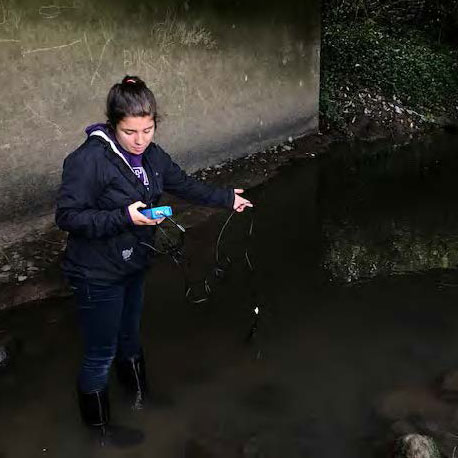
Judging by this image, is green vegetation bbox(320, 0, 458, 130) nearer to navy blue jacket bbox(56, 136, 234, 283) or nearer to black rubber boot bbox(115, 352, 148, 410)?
black rubber boot bbox(115, 352, 148, 410)

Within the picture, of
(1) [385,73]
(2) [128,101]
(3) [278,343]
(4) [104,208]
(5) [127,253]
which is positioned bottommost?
(3) [278,343]

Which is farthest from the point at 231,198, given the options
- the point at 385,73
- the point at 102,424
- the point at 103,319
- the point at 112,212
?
the point at 385,73

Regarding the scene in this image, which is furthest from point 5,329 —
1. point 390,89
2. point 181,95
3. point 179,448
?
point 390,89

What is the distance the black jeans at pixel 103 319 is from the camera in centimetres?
258

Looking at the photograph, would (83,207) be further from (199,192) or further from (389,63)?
(389,63)

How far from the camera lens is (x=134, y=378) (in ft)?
10.9

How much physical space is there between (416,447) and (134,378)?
1.61 m

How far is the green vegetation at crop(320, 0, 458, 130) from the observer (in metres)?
9.81

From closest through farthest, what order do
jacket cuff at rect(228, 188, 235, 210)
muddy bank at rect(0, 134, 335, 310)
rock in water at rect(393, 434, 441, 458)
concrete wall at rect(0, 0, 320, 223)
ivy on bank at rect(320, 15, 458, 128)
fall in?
rock in water at rect(393, 434, 441, 458) → jacket cuff at rect(228, 188, 235, 210) → muddy bank at rect(0, 134, 335, 310) → concrete wall at rect(0, 0, 320, 223) → ivy on bank at rect(320, 15, 458, 128)

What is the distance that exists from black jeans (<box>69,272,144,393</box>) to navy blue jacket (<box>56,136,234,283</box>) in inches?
2.8

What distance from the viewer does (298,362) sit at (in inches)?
152

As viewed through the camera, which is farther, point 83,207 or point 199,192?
point 199,192

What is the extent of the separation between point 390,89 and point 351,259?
6062mm

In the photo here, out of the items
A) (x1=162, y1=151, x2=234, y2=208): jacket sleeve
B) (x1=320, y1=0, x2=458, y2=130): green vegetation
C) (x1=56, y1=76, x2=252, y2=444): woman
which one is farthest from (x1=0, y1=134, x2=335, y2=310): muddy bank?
(x1=320, y1=0, x2=458, y2=130): green vegetation
